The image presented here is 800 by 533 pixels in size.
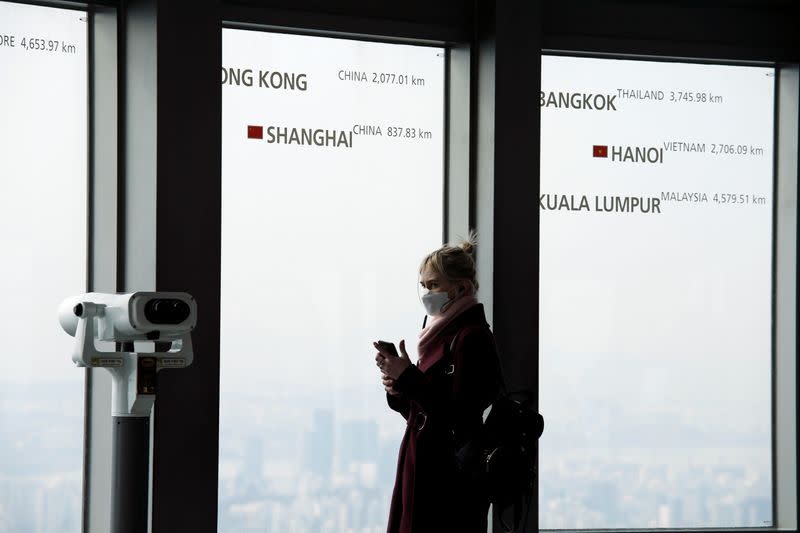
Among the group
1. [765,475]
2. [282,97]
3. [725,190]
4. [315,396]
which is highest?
[282,97]

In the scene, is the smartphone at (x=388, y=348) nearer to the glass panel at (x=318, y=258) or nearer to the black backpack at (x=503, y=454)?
the black backpack at (x=503, y=454)

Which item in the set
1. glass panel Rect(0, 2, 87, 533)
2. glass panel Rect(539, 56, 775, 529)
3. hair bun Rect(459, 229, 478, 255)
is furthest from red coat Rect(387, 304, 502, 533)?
glass panel Rect(0, 2, 87, 533)

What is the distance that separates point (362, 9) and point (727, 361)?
2.13 m

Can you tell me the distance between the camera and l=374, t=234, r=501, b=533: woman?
2.83 meters

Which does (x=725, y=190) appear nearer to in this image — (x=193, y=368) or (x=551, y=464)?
(x=551, y=464)

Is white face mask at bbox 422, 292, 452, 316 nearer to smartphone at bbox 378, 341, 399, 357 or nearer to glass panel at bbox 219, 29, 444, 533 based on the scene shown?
smartphone at bbox 378, 341, 399, 357

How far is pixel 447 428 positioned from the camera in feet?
9.48

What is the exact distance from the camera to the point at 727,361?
4.20m

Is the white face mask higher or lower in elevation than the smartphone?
higher

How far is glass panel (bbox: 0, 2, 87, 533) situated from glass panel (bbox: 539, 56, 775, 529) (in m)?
1.83

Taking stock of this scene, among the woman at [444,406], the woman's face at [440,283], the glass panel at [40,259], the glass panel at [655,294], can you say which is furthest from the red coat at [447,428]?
the glass panel at [40,259]

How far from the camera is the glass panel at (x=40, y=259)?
11.0ft

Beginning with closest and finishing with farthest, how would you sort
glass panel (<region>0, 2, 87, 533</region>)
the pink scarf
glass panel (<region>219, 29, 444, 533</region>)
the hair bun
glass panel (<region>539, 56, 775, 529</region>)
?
1. the pink scarf
2. the hair bun
3. glass panel (<region>0, 2, 87, 533</region>)
4. glass panel (<region>219, 29, 444, 533</region>)
5. glass panel (<region>539, 56, 775, 529</region>)

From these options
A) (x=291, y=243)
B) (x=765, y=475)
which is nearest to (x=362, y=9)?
(x=291, y=243)
